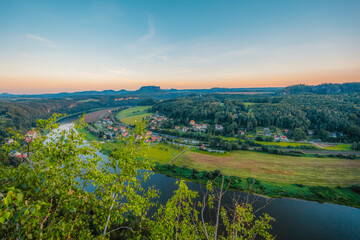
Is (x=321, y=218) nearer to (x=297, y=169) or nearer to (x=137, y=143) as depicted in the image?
(x=297, y=169)

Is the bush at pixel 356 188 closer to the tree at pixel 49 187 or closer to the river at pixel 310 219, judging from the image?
the river at pixel 310 219

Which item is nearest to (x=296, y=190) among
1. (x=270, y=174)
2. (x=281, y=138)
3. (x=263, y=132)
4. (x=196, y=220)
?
(x=270, y=174)

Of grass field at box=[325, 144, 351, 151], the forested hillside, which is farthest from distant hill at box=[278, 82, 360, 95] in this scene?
the forested hillside

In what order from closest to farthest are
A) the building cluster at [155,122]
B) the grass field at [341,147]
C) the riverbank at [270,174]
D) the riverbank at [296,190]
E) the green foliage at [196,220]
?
the green foliage at [196,220] < the riverbank at [296,190] < the riverbank at [270,174] < the grass field at [341,147] < the building cluster at [155,122]

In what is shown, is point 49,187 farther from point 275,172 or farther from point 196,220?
point 275,172

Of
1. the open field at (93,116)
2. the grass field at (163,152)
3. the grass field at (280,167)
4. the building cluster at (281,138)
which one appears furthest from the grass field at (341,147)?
the open field at (93,116)

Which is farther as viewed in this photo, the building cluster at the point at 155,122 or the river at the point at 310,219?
the building cluster at the point at 155,122

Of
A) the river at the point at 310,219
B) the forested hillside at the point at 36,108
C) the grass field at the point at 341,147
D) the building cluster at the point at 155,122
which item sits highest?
the forested hillside at the point at 36,108

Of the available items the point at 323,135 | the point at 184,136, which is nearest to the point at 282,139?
the point at 323,135

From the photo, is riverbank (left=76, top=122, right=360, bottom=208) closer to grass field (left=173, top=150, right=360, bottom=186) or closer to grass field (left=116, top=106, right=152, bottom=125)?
grass field (left=173, top=150, right=360, bottom=186)
